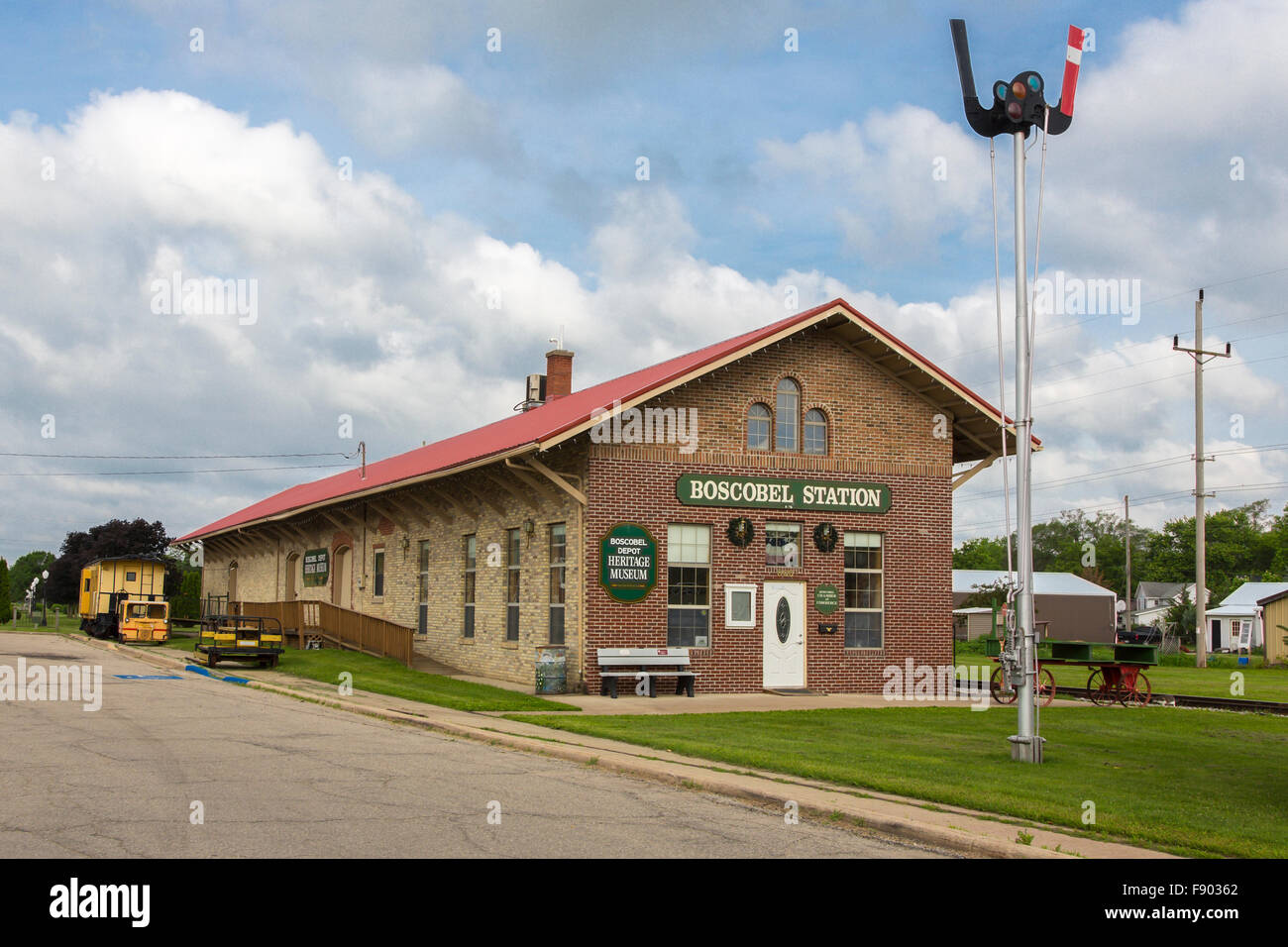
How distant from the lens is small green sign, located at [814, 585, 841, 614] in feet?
75.7

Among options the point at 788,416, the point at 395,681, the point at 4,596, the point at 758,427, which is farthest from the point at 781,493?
the point at 4,596

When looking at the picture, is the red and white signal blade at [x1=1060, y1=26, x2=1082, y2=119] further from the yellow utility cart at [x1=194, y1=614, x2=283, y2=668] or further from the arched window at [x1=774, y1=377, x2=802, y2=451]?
the yellow utility cart at [x1=194, y1=614, x2=283, y2=668]

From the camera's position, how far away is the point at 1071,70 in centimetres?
1327

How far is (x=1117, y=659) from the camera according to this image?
2147 cm

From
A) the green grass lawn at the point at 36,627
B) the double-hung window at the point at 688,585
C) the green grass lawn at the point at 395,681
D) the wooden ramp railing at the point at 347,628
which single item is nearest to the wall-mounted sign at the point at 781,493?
the double-hung window at the point at 688,585

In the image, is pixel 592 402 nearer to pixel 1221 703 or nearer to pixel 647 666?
pixel 647 666

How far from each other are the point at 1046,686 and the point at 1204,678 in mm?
17600

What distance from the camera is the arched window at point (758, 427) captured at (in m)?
23.0

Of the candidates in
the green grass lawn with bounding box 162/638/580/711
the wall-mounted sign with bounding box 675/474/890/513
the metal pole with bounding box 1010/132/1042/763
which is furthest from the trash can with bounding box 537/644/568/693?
the metal pole with bounding box 1010/132/1042/763

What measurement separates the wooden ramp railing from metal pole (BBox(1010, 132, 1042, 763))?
1645 centimetres

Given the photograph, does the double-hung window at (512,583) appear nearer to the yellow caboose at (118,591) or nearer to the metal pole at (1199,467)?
the yellow caboose at (118,591)

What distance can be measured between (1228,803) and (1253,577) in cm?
10358

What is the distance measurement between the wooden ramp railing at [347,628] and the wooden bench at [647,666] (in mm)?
6936
